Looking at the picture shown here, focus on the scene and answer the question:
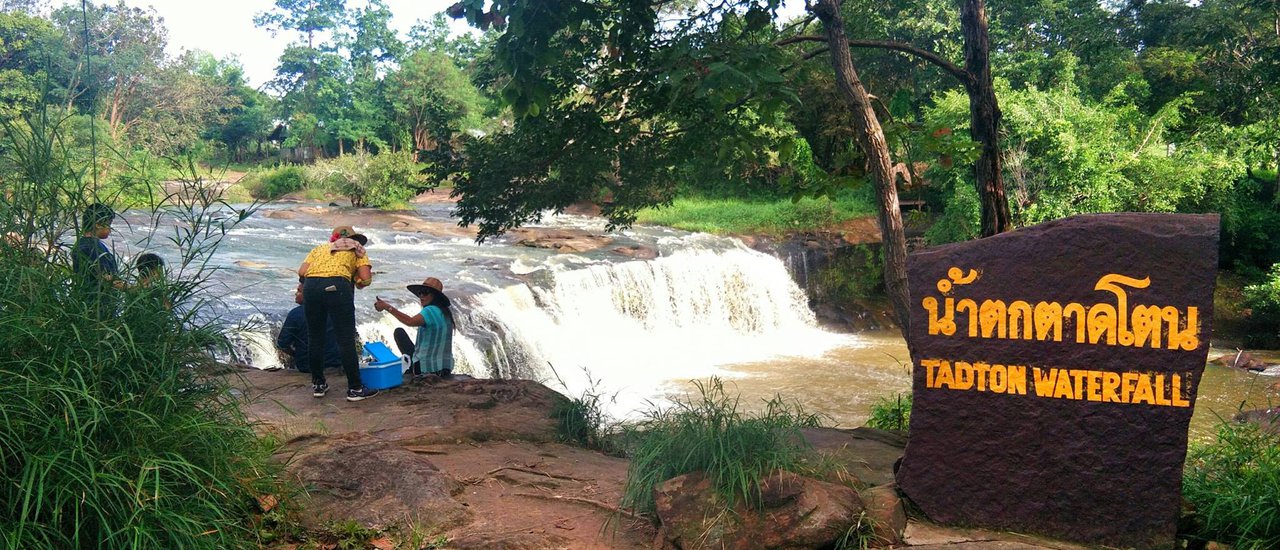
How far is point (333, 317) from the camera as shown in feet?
21.4

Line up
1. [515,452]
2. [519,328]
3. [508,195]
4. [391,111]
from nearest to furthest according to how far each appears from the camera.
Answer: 1. [515,452]
2. [508,195]
3. [519,328]
4. [391,111]

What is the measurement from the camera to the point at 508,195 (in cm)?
738

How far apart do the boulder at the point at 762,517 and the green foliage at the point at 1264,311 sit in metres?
12.7

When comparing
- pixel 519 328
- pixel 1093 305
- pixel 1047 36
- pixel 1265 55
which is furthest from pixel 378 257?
pixel 1047 36

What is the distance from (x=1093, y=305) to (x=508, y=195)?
4.37 meters

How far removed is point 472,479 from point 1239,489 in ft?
11.1

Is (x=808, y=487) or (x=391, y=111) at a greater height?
(x=391, y=111)

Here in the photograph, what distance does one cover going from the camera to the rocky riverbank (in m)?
4.18

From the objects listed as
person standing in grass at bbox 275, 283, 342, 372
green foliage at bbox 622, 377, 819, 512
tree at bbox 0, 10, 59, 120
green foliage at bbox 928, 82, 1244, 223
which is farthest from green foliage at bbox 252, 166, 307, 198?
green foliage at bbox 622, 377, 819, 512

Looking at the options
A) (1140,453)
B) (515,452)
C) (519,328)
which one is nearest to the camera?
(1140,453)

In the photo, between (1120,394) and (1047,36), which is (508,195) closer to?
(1120,394)

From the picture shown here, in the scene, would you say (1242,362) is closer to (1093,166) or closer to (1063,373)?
(1093,166)

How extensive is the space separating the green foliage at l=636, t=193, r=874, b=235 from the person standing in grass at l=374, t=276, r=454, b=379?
11.4 meters

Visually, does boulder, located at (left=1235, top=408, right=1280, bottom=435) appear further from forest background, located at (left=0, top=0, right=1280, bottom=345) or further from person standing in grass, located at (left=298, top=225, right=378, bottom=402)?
person standing in grass, located at (left=298, top=225, right=378, bottom=402)
